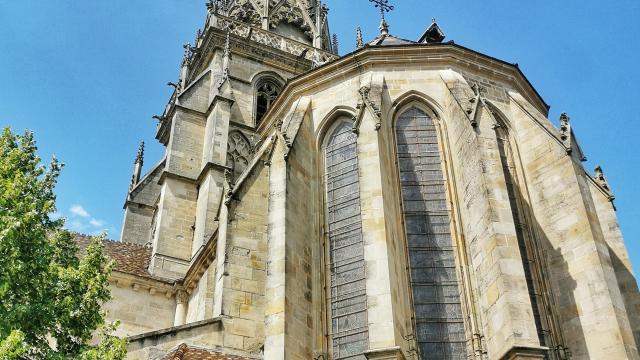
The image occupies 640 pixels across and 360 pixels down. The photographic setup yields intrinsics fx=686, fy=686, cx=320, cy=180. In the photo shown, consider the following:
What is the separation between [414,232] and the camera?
1232 centimetres

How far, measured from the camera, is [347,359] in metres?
11.2

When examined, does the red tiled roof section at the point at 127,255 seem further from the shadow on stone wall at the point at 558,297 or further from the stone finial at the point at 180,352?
the shadow on stone wall at the point at 558,297

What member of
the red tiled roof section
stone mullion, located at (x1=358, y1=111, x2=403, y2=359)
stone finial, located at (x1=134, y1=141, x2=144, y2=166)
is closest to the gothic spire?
stone finial, located at (x1=134, y1=141, x2=144, y2=166)

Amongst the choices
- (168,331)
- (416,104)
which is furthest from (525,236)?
(168,331)

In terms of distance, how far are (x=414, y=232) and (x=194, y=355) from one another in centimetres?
436

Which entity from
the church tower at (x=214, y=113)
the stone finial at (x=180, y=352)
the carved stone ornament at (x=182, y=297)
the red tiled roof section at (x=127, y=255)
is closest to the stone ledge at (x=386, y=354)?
the stone finial at (x=180, y=352)

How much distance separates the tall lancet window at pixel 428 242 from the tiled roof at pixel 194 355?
325 cm

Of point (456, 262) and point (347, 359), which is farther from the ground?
point (456, 262)

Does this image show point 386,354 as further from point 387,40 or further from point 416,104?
point 387,40

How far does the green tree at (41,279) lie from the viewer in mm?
8859

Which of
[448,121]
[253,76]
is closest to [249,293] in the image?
[448,121]

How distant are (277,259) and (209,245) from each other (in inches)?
210


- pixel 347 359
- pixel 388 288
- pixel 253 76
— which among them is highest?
pixel 253 76

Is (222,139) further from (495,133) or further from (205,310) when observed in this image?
(495,133)
